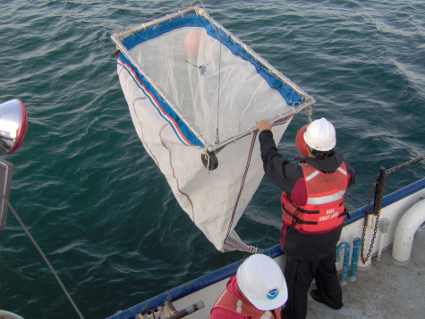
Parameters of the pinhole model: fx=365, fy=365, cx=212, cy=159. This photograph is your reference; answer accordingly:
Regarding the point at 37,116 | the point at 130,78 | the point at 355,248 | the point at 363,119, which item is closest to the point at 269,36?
the point at 363,119

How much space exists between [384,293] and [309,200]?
1.76 meters

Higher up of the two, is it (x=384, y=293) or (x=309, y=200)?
(x=309, y=200)

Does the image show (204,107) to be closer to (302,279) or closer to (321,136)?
(321,136)

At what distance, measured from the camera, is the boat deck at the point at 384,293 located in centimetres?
370

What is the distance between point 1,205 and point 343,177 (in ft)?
8.09

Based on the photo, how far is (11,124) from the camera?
1.85 m

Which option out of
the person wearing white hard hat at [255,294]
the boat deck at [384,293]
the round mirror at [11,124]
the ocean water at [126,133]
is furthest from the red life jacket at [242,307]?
the ocean water at [126,133]

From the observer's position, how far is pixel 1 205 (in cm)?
203

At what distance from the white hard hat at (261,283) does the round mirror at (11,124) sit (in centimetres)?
157

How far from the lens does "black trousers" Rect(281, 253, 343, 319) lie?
3.33 metres

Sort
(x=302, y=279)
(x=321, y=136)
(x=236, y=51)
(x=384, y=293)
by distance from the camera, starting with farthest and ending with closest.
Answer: (x=236, y=51)
(x=384, y=293)
(x=302, y=279)
(x=321, y=136)

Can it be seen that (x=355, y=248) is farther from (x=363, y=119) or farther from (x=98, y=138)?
(x=98, y=138)

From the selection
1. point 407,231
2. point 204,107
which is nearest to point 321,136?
point 407,231

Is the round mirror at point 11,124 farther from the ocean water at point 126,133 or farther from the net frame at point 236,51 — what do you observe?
the ocean water at point 126,133
